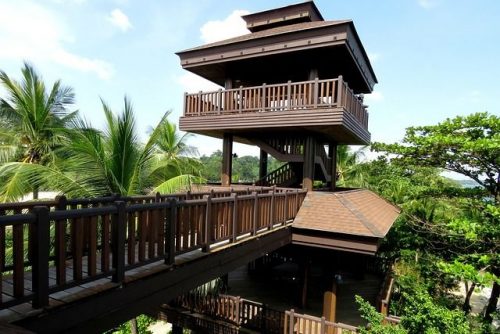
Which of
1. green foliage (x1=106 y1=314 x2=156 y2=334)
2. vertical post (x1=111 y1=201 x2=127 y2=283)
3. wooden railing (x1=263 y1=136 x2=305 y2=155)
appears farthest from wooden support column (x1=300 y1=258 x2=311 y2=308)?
vertical post (x1=111 y1=201 x2=127 y2=283)

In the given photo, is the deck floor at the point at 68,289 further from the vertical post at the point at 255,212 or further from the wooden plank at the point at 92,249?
the vertical post at the point at 255,212

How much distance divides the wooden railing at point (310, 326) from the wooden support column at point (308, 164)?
12.3 ft

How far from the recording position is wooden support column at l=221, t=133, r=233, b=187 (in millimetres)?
10836

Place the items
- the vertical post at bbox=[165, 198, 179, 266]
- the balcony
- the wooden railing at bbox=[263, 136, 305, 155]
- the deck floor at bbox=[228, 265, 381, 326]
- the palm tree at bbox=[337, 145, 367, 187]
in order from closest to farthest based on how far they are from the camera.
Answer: the vertical post at bbox=[165, 198, 179, 266] < the balcony < the deck floor at bbox=[228, 265, 381, 326] < the wooden railing at bbox=[263, 136, 305, 155] < the palm tree at bbox=[337, 145, 367, 187]

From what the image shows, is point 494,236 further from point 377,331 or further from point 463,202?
point 377,331

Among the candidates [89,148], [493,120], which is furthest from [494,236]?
[89,148]

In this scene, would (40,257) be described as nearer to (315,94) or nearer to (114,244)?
(114,244)

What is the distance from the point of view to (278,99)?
8688 millimetres

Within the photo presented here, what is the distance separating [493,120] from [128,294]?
917cm

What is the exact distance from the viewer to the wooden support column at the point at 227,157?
10.8 metres

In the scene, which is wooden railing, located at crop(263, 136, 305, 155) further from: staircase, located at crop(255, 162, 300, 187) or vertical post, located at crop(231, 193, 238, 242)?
vertical post, located at crop(231, 193, 238, 242)

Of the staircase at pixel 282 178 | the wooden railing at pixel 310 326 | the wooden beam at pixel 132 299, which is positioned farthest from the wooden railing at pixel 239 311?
the staircase at pixel 282 178

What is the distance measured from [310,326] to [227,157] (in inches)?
243

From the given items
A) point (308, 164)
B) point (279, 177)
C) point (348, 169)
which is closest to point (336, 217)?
point (308, 164)
